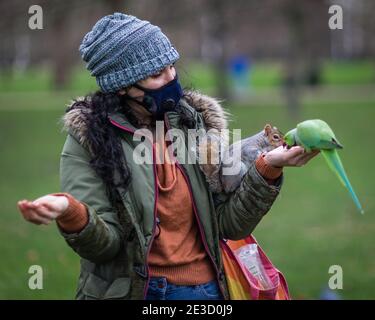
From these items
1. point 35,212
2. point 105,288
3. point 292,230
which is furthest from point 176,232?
point 292,230

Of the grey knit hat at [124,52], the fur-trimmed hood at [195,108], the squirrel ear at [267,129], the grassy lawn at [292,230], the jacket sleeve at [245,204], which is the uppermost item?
the grey knit hat at [124,52]

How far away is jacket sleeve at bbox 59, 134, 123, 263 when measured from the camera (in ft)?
10.0

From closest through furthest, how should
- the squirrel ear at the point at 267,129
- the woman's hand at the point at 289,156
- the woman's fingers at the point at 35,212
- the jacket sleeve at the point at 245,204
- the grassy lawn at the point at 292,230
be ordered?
the woman's fingers at the point at 35,212 → the woman's hand at the point at 289,156 → the jacket sleeve at the point at 245,204 → the squirrel ear at the point at 267,129 → the grassy lawn at the point at 292,230

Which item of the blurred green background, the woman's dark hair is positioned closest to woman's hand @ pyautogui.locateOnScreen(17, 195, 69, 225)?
the woman's dark hair

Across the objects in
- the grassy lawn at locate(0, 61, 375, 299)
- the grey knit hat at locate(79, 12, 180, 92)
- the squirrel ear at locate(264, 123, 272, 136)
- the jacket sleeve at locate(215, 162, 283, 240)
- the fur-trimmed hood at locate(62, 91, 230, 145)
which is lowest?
the grassy lawn at locate(0, 61, 375, 299)

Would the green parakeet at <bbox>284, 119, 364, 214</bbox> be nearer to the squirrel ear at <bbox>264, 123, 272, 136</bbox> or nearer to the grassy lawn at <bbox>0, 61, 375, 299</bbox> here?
the squirrel ear at <bbox>264, 123, 272, 136</bbox>

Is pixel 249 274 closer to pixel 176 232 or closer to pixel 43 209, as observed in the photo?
pixel 176 232

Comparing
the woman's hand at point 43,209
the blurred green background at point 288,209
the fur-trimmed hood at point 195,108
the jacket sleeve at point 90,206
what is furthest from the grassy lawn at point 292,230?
the woman's hand at point 43,209

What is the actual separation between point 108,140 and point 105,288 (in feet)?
1.89

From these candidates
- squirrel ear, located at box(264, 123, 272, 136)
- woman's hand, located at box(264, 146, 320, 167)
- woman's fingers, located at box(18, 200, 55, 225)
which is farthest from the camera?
squirrel ear, located at box(264, 123, 272, 136)

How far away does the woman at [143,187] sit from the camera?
123 inches

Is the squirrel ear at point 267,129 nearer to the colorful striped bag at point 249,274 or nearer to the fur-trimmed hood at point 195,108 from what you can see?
the fur-trimmed hood at point 195,108

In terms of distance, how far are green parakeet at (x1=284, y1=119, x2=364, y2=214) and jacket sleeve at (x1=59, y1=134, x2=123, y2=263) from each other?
779 mm

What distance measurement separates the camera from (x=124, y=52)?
127 inches
